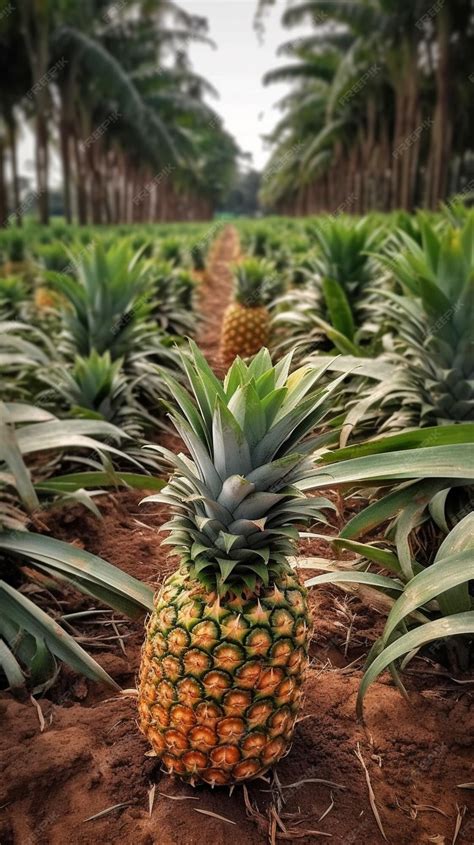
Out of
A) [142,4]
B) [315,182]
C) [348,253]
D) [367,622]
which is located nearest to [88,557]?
[367,622]

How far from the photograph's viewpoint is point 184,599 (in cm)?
161

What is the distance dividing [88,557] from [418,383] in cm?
175

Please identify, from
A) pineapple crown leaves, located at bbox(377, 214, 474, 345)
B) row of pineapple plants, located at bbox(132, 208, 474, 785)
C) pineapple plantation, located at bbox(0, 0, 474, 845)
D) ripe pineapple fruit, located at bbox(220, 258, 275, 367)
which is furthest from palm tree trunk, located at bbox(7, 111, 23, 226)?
row of pineapple plants, located at bbox(132, 208, 474, 785)

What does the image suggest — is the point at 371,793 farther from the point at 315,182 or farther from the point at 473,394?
the point at 315,182

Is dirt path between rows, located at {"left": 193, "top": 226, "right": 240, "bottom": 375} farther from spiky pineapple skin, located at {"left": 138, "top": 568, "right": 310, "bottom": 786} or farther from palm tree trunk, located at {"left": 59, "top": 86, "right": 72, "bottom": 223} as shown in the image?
palm tree trunk, located at {"left": 59, "top": 86, "right": 72, "bottom": 223}

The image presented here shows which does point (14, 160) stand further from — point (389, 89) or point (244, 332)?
point (244, 332)

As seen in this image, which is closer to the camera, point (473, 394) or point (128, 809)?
point (128, 809)

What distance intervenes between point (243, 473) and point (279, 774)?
2.91 ft

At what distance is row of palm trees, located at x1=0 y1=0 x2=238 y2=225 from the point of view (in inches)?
760

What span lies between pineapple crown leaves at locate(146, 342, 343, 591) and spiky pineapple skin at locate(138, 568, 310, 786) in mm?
79

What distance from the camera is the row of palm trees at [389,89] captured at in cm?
1666

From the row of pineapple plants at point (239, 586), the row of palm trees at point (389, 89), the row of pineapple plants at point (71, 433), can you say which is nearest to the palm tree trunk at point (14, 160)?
the row of palm trees at point (389, 89)

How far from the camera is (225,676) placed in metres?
1.52

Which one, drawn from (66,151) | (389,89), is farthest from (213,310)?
(389,89)
